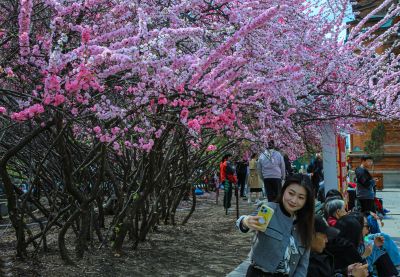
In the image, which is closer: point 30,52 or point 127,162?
point 30,52

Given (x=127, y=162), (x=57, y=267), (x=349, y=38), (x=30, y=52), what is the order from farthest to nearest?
(x=349, y=38)
(x=127, y=162)
(x=57, y=267)
(x=30, y=52)

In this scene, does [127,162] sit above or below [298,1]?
below

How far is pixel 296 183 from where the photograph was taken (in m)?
3.43

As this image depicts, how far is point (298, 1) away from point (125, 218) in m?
3.71

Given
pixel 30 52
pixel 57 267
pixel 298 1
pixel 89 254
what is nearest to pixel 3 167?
pixel 30 52

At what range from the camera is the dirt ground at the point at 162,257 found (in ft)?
21.3

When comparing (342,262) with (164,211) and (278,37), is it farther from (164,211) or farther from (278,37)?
(164,211)

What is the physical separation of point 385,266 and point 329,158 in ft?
8.56

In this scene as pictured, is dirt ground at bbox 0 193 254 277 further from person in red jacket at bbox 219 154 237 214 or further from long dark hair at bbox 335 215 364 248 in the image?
person in red jacket at bbox 219 154 237 214

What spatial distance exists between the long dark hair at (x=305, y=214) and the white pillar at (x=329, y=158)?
460cm

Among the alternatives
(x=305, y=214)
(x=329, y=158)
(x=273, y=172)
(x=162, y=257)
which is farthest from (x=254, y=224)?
(x=273, y=172)

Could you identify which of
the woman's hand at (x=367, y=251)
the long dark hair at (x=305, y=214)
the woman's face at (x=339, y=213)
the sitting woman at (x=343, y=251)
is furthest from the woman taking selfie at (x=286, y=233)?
the woman's hand at (x=367, y=251)

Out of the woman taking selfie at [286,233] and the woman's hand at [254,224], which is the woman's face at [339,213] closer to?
the woman taking selfie at [286,233]

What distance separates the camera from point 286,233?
327 cm
